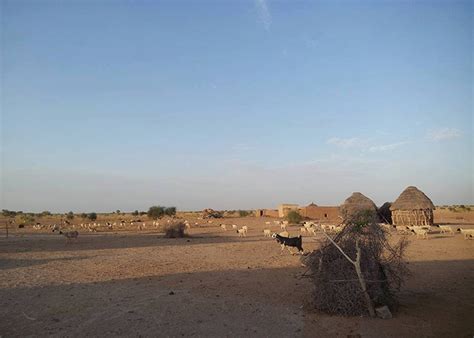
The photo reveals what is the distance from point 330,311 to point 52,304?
24.5 ft

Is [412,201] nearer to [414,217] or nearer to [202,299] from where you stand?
[414,217]

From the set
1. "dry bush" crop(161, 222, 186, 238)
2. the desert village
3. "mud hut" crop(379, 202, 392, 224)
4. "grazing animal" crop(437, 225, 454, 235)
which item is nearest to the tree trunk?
the desert village

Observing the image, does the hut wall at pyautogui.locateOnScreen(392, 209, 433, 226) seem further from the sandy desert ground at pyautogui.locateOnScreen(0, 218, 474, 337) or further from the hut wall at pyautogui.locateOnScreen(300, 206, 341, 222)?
the sandy desert ground at pyautogui.locateOnScreen(0, 218, 474, 337)

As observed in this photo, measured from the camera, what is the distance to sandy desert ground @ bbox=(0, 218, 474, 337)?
30.6ft

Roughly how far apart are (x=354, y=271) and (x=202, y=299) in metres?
4.36

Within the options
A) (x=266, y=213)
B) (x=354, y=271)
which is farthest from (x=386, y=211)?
(x=354, y=271)

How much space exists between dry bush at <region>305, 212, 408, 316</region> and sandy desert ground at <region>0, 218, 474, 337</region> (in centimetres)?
44

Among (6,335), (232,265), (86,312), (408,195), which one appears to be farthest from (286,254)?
(408,195)

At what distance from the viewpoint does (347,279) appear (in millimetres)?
10695

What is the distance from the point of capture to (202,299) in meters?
12.1

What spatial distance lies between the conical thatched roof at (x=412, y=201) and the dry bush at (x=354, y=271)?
3282cm

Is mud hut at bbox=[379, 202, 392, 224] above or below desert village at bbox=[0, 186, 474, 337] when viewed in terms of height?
above

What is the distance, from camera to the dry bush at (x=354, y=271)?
34.3ft

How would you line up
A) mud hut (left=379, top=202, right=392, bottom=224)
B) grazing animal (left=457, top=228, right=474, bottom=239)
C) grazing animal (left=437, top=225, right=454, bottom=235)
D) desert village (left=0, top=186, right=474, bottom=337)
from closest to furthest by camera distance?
1. desert village (left=0, top=186, right=474, bottom=337)
2. grazing animal (left=457, top=228, right=474, bottom=239)
3. grazing animal (left=437, top=225, right=454, bottom=235)
4. mud hut (left=379, top=202, right=392, bottom=224)
